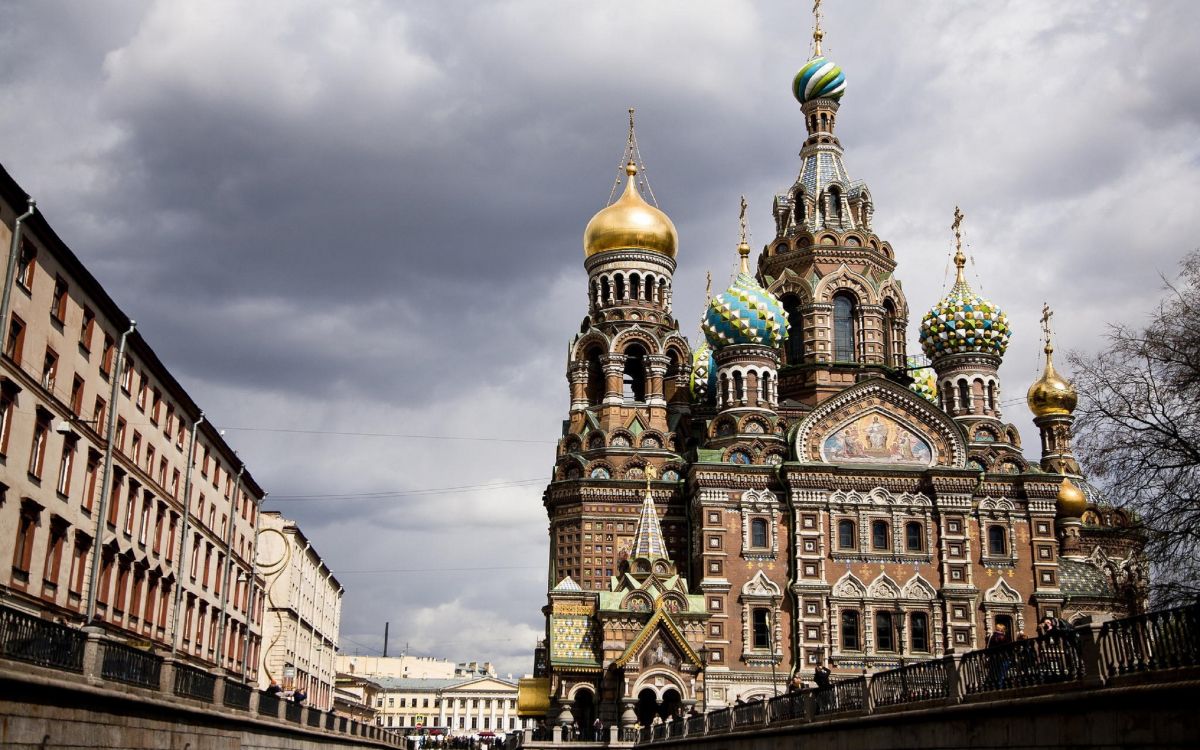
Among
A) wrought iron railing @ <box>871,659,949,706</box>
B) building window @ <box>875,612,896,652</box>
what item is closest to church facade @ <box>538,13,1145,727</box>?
building window @ <box>875,612,896,652</box>

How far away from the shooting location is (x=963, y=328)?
53062 millimetres

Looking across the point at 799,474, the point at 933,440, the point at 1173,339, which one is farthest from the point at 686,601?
the point at 1173,339

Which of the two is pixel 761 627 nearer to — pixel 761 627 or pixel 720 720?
pixel 761 627

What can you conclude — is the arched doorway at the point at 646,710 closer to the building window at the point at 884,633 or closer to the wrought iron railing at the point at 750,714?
the building window at the point at 884,633

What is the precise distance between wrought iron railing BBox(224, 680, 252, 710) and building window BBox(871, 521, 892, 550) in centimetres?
2894

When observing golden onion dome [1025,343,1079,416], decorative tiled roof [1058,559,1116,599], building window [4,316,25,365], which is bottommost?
building window [4,316,25,365]

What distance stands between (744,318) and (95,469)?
31249mm

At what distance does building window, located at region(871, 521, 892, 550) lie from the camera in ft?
160

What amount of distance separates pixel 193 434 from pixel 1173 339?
23828mm

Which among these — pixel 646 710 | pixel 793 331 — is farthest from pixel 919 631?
pixel 793 331

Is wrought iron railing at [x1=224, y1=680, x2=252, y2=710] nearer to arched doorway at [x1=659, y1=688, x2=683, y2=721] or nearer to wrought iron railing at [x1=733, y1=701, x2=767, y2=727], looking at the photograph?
wrought iron railing at [x1=733, y1=701, x2=767, y2=727]

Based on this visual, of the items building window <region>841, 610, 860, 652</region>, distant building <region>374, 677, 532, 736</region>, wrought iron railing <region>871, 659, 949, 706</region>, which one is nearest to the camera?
wrought iron railing <region>871, 659, 949, 706</region>

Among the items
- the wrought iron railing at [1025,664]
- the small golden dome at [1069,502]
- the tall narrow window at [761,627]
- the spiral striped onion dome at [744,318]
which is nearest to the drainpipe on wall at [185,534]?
the wrought iron railing at [1025,664]

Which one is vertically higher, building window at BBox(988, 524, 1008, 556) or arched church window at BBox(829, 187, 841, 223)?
arched church window at BBox(829, 187, 841, 223)
